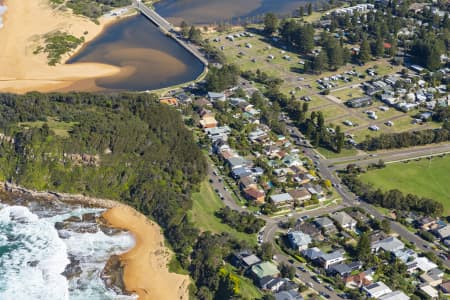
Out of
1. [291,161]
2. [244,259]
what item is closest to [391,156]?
[291,161]

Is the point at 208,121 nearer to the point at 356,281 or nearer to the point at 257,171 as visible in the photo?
the point at 257,171

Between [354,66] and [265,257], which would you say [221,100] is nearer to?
[354,66]

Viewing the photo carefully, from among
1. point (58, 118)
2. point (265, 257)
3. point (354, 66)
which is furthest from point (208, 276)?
point (354, 66)

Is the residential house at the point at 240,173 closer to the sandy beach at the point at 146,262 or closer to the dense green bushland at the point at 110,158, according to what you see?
the dense green bushland at the point at 110,158

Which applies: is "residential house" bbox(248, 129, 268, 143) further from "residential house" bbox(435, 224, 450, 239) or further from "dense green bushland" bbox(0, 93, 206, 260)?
"residential house" bbox(435, 224, 450, 239)

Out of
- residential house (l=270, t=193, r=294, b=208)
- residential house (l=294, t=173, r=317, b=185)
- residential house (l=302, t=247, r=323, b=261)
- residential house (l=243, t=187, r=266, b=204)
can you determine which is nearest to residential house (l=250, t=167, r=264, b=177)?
residential house (l=243, t=187, r=266, b=204)
